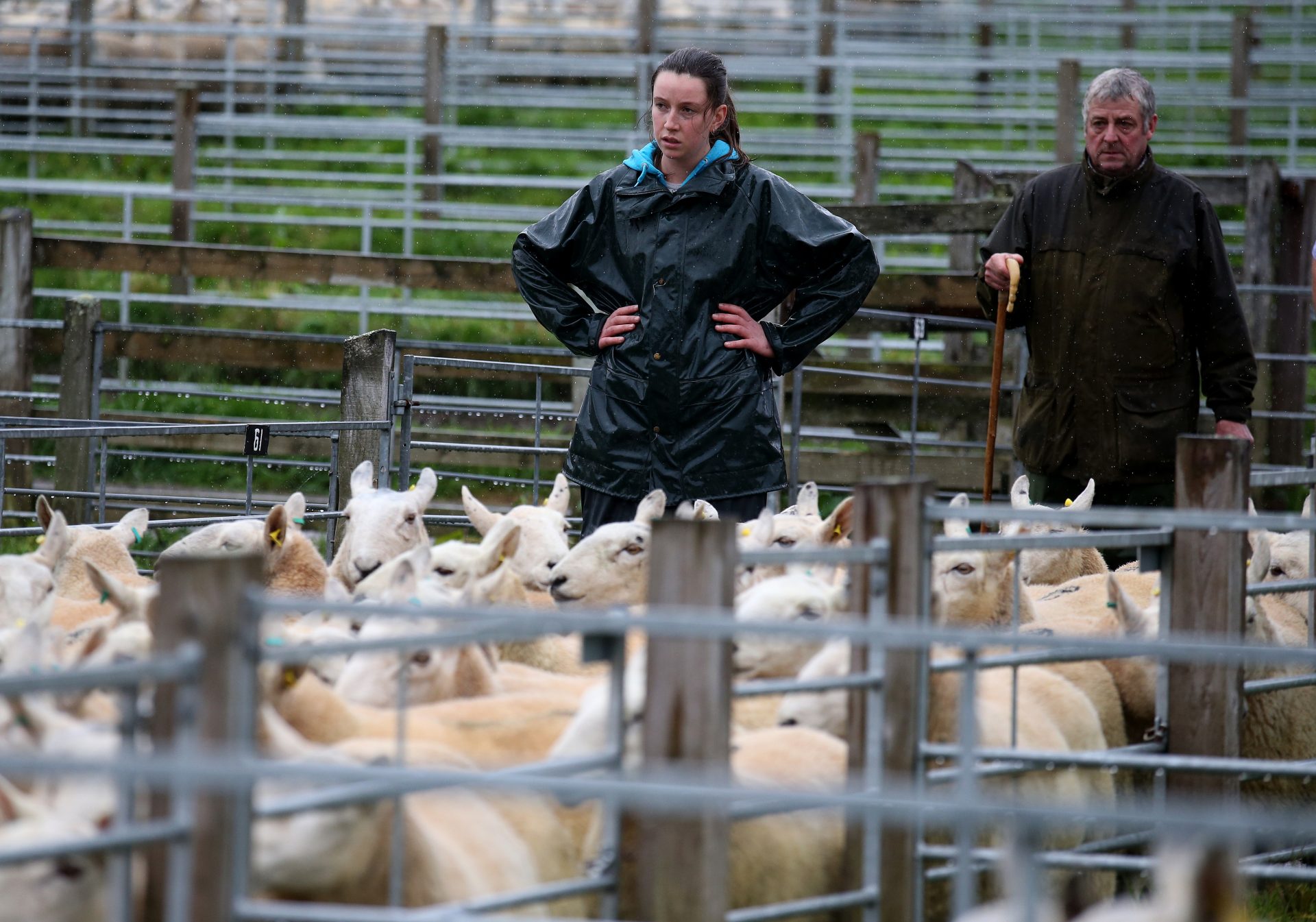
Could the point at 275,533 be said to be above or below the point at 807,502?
below

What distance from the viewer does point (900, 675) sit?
10.3 feet

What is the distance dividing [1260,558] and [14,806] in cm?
Answer: 368

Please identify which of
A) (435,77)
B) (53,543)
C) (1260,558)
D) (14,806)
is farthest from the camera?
(435,77)

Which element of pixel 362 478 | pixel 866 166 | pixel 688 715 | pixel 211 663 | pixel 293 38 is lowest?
pixel 688 715

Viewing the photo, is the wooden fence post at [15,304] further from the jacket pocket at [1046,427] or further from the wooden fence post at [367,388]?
the jacket pocket at [1046,427]

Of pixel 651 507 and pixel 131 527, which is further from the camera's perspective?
pixel 131 527

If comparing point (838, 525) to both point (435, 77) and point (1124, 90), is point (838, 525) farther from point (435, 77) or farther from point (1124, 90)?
point (435, 77)

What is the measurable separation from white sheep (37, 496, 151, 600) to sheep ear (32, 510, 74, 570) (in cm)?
18

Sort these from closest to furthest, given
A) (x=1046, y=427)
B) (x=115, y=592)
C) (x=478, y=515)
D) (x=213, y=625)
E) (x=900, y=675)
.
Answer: (x=213, y=625)
(x=900, y=675)
(x=115, y=592)
(x=1046, y=427)
(x=478, y=515)

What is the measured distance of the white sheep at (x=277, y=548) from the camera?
16.6 feet

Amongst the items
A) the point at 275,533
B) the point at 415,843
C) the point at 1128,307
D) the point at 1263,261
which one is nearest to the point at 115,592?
the point at 275,533

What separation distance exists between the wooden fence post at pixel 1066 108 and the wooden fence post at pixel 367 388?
649 cm

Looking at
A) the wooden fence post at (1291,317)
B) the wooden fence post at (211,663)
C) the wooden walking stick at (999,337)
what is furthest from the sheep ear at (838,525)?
the wooden fence post at (1291,317)

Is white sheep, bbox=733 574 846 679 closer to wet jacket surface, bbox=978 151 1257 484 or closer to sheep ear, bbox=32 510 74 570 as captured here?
wet jacket surface, bbox=978 151 1257 484
